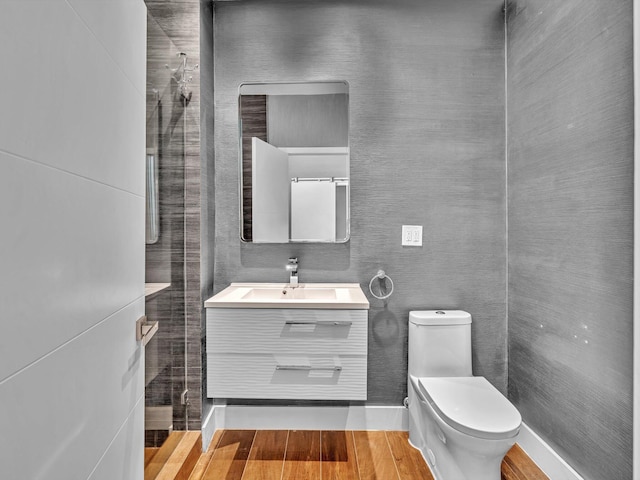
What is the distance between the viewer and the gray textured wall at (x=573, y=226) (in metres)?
1.50

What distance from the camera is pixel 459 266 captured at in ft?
7.75

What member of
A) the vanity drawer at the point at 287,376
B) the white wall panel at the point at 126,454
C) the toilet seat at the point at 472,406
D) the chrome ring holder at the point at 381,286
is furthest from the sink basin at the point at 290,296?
the white wall panel at the point at 126,454

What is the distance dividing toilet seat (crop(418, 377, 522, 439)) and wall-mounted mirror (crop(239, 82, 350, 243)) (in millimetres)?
956

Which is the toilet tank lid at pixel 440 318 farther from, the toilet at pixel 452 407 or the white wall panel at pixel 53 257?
the white wall panel at pixel 53 257

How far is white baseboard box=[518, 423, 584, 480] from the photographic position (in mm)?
1777

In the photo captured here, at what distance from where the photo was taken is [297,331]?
1.92 metres

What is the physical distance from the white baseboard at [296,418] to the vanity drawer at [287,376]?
454mm

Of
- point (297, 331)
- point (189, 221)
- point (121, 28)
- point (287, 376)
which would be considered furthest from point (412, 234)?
point (121, 28)

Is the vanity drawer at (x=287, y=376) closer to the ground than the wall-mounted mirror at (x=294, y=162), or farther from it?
closer to the ground

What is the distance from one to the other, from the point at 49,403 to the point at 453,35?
100 inches

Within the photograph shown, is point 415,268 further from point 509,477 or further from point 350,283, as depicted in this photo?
point 509,477

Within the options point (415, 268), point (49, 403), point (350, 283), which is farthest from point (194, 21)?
point (49, 403)

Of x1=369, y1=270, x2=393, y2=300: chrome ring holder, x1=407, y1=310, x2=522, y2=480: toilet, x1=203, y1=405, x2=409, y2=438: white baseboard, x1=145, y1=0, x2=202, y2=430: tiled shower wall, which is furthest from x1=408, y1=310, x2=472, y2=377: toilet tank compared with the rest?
x1=145, y1=0, x2=202, y2=430: tiled shower wall

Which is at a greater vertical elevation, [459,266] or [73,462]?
[459,266]
